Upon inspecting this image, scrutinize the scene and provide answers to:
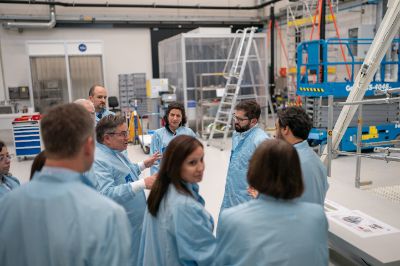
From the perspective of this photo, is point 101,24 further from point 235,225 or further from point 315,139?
point 235,225

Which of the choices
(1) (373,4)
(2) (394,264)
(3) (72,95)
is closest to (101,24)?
(3) (72,95)

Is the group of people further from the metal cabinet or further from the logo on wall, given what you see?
the logo on wall

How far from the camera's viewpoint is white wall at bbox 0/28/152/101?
33.4 feet

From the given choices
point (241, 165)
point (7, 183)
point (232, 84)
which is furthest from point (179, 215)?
point (232, 84)

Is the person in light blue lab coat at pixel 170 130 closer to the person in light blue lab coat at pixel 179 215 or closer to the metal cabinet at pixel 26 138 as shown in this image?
the person in light blue lab coat at pixel 179 215

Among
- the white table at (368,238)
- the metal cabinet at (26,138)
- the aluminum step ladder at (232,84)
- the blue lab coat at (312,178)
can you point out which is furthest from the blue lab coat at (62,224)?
the aluminum step ladder at (232,84)

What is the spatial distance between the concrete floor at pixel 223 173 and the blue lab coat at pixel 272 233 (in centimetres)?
279

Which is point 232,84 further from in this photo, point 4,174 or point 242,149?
point 4,174

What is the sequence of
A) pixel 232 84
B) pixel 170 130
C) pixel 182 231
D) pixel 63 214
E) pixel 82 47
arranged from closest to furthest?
1. pixel 63 214
2. pixel 182 231
3. pixel 170 130
4. pixel 232 84
5. pixel 82 47

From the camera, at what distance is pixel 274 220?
49.2 inches

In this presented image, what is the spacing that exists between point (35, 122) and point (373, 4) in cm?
756

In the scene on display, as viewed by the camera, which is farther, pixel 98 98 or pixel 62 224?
pixel 98 98

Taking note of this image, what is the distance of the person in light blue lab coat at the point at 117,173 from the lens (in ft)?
6.57

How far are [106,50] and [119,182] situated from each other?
31.7 feet
